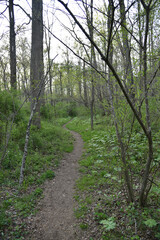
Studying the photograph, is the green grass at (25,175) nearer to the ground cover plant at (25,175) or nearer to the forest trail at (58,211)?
the ground cover plant at (25,175)

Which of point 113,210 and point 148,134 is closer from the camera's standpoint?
point 148,134

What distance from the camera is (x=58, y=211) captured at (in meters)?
3.94

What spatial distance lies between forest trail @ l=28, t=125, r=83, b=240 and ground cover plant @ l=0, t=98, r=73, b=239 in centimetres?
22

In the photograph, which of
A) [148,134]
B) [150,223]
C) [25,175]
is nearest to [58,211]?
[25,175]

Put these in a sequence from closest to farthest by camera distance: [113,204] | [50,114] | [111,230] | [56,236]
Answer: [111,230] → [56,236] → [113,204] → [50,114]

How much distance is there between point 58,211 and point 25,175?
1814 millimetres

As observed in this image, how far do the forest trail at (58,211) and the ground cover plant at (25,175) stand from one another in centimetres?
22

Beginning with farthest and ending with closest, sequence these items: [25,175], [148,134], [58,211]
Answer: [25,175] → [58,211] → [148,134]

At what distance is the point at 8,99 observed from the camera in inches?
225

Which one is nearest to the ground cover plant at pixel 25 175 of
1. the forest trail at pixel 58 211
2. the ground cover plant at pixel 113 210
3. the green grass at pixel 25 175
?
the green grass at pixel 25 175

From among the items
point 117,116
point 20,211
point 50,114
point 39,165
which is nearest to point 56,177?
point 39,165

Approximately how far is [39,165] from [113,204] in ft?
10.4

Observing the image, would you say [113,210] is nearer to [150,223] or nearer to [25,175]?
[150,223]

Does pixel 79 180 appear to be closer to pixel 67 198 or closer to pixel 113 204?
pixel 67 198
